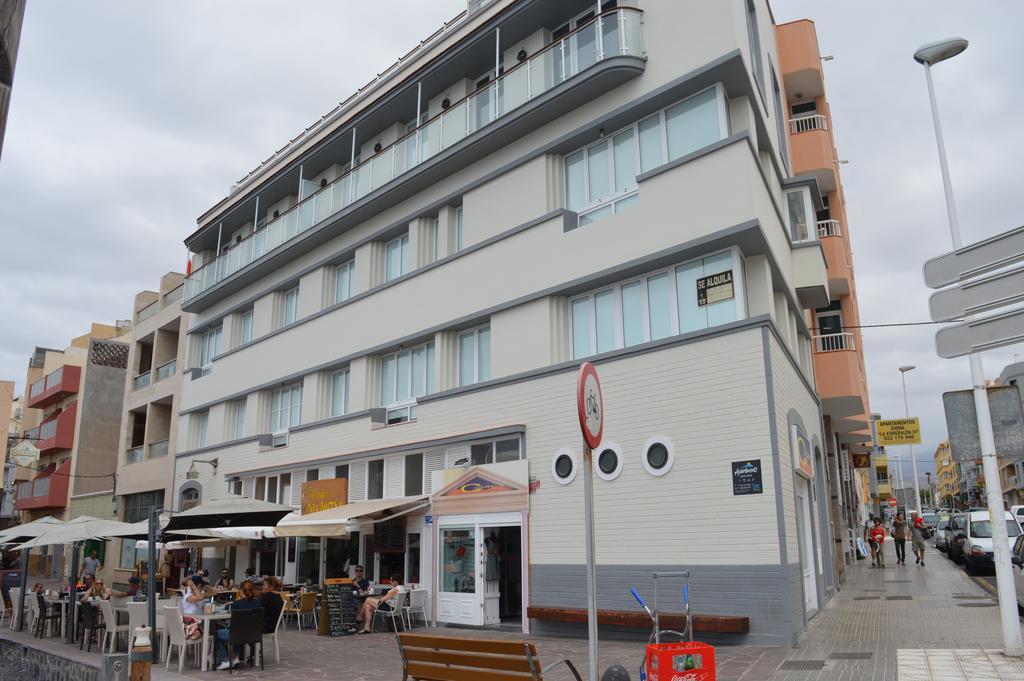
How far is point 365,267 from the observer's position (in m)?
21.7

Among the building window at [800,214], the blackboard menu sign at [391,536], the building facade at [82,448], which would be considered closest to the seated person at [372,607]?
the blackboard menu sign at [391,536]

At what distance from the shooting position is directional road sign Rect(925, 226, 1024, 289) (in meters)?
5.31

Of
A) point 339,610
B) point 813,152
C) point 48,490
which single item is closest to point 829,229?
point 813,152

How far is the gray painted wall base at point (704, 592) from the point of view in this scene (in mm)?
11805

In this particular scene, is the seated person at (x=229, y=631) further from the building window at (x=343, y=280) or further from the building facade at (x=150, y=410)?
the building facade at (x=150, y=410)

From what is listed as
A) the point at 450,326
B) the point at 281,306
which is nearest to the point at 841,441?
the point at 450,326

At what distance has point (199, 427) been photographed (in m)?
29.3

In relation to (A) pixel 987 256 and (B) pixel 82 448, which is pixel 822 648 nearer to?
(A) pixel 987 256

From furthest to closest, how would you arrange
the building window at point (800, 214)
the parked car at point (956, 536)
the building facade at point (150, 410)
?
the building facade at point (150, 410) < the parked car at point (956, 536) < the building window at point (800, 214)

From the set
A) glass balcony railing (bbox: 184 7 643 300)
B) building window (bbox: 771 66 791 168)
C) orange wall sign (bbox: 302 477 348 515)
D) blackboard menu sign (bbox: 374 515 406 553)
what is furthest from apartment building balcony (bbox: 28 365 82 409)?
building window (bbox: 771 66 791 168)

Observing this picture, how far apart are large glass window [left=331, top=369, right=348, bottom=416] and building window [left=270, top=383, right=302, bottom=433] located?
1744 millimetres

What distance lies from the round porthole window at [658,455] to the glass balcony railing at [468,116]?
784cm

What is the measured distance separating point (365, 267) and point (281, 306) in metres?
5.45

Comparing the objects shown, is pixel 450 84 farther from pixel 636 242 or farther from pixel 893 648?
pixel 893 648
